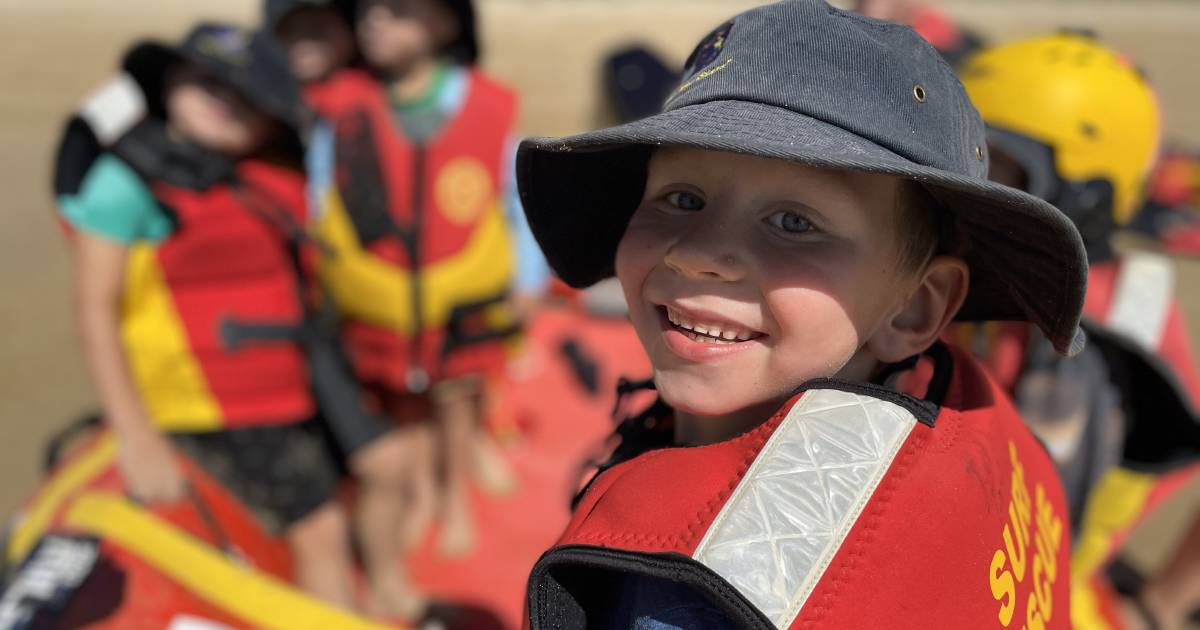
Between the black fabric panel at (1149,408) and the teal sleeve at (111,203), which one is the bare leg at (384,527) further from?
the black fabric panel at (1149,408)

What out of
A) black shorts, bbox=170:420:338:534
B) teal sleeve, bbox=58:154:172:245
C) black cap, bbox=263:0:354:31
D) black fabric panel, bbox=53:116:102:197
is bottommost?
black shorts, bbox=170:420:338:534

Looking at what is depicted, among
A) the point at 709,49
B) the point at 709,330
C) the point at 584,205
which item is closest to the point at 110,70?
the point at 584,205

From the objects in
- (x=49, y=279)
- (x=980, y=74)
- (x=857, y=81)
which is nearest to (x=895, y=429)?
(x=857, y=81)

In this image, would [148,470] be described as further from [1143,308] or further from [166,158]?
[1143,308]

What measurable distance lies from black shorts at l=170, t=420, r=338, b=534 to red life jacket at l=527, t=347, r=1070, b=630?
1.83 m

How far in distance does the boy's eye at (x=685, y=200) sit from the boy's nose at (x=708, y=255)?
0.05 meters

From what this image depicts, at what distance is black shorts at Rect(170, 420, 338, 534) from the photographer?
2.76 meters

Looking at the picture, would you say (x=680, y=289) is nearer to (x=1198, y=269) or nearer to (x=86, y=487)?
(x=86, y=487)

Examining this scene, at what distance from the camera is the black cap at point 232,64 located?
2.51 metres

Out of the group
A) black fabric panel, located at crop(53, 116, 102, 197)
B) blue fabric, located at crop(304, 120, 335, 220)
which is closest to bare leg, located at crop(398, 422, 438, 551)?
blue fabric, located at crop(304, 120, 335, 220)

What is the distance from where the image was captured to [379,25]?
307 cm

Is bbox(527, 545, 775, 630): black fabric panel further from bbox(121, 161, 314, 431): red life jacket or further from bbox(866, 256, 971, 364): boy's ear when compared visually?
bbox(121, 161, 314, 431): red life jacket

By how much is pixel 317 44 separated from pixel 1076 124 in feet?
7.60

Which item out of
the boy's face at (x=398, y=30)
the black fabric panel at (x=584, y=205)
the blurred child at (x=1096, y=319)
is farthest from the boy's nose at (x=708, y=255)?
the boy's face at (x=398, y=30)
